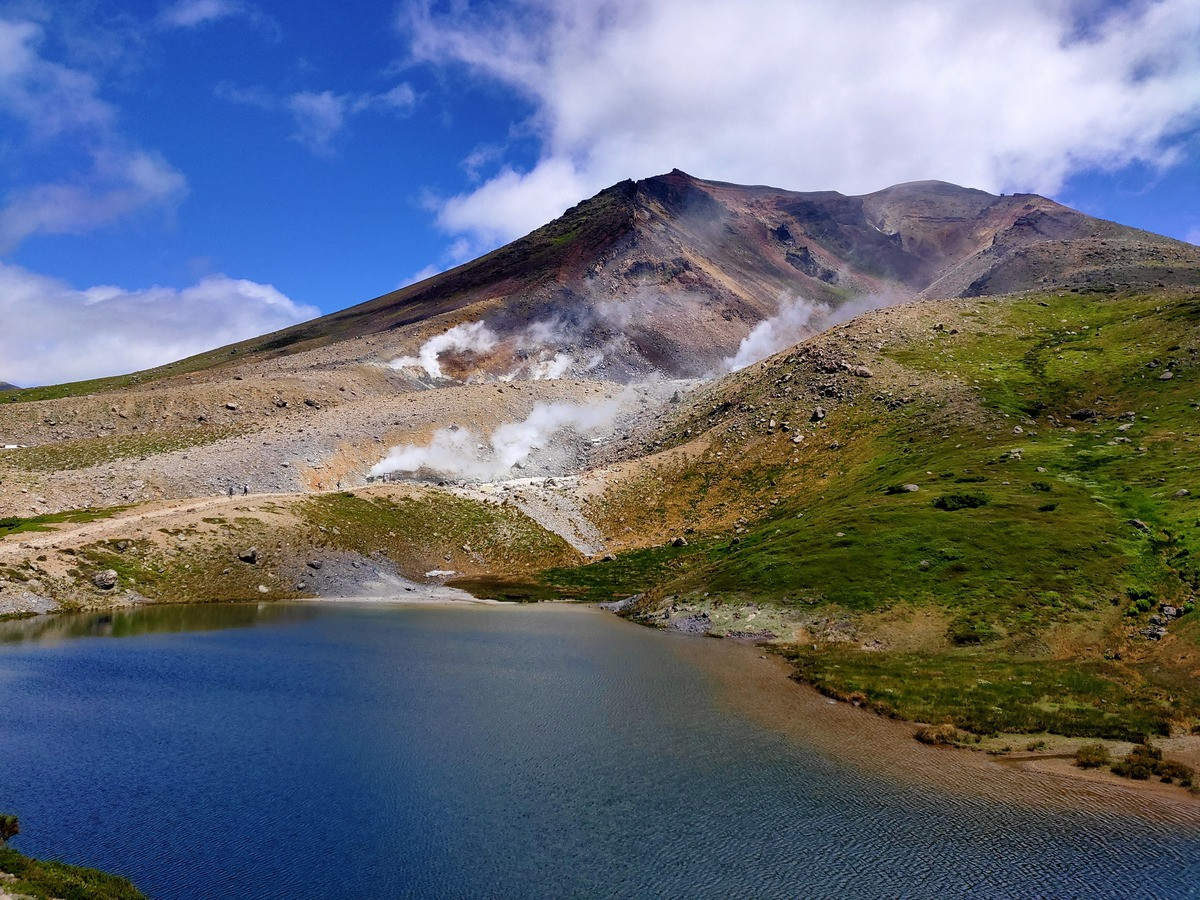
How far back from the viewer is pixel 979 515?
60.5 meters

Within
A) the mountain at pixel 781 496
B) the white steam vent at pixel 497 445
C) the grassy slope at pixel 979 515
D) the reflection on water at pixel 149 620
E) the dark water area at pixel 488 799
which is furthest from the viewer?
the white steam vent at pixel 497 445

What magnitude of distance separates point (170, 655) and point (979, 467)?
69.1 m

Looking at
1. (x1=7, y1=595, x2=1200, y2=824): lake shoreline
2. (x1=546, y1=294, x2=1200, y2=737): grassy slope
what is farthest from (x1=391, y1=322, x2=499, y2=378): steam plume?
(x1=7, y1=595, x2=1200, y2=824): lake shoreline

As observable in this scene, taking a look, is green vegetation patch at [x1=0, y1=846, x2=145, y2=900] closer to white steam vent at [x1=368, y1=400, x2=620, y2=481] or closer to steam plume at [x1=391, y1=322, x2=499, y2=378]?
white steam vent at [x1=368, y1=400, x2=620, y2=481]

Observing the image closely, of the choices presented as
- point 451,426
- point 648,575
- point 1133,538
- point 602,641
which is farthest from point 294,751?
point 451,426

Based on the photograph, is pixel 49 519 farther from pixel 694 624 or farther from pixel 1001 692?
pixel 1001 692

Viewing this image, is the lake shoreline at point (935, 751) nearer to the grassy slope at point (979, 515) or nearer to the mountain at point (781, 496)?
the mountain at point (781, 496)

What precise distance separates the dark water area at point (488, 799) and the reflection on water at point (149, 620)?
9.72 metres

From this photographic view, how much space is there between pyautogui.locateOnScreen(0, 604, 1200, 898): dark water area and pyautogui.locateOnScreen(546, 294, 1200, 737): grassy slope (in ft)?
37.9

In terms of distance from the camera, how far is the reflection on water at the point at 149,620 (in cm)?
5219

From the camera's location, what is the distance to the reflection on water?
171 ft

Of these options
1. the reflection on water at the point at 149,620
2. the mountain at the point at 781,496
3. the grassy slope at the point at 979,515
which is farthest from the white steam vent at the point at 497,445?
the reflection on water at the point at 149,620

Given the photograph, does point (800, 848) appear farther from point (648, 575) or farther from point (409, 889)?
point (648, 575)

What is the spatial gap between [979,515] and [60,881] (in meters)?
61.0
